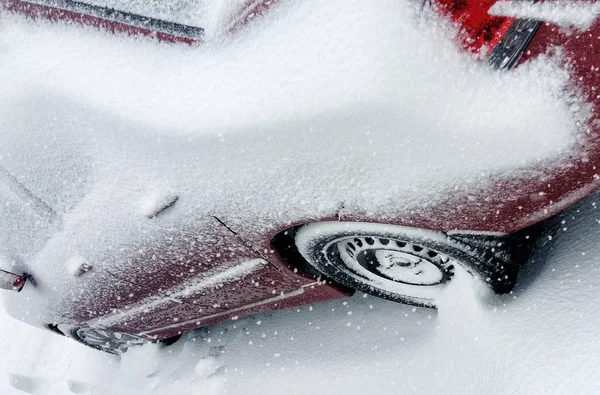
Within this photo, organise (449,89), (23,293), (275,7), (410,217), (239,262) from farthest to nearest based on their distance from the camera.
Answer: (23,293)
(239,262)
(410,217)
(275,7)
(449,89)

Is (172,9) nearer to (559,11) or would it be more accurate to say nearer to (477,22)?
(477,22)

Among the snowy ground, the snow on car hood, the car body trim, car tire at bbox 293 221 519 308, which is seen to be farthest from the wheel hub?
the car body trim

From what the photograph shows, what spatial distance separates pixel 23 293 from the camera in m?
2.85

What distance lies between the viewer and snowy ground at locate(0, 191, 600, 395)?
1.85 meters

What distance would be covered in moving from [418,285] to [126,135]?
1270 millimetres

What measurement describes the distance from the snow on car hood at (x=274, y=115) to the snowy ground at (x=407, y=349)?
0.64 meters

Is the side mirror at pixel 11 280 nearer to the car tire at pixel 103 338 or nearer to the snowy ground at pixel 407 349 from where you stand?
the car tire at pixel 103 338

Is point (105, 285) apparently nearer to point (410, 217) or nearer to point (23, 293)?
point (23, 293)

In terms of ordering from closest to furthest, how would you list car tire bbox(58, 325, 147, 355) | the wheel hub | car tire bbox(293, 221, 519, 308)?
car tire bbox(293, 221, 519, 308) → the wheel hub → car tire bbox(58, 325, 147, 355)

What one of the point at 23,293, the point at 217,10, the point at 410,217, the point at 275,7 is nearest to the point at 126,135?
the point at 217,10

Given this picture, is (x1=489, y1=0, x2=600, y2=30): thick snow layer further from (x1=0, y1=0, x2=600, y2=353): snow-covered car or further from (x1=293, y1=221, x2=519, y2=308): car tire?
(x1=293, y1=221, x2=519, y2=308): car tire

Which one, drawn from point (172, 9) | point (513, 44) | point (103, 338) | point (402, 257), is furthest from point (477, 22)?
point (103, 338)

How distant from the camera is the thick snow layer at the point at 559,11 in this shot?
50.4 inches

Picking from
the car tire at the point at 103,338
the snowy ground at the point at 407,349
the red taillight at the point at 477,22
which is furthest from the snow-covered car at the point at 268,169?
the car tire at the point at 103,338
